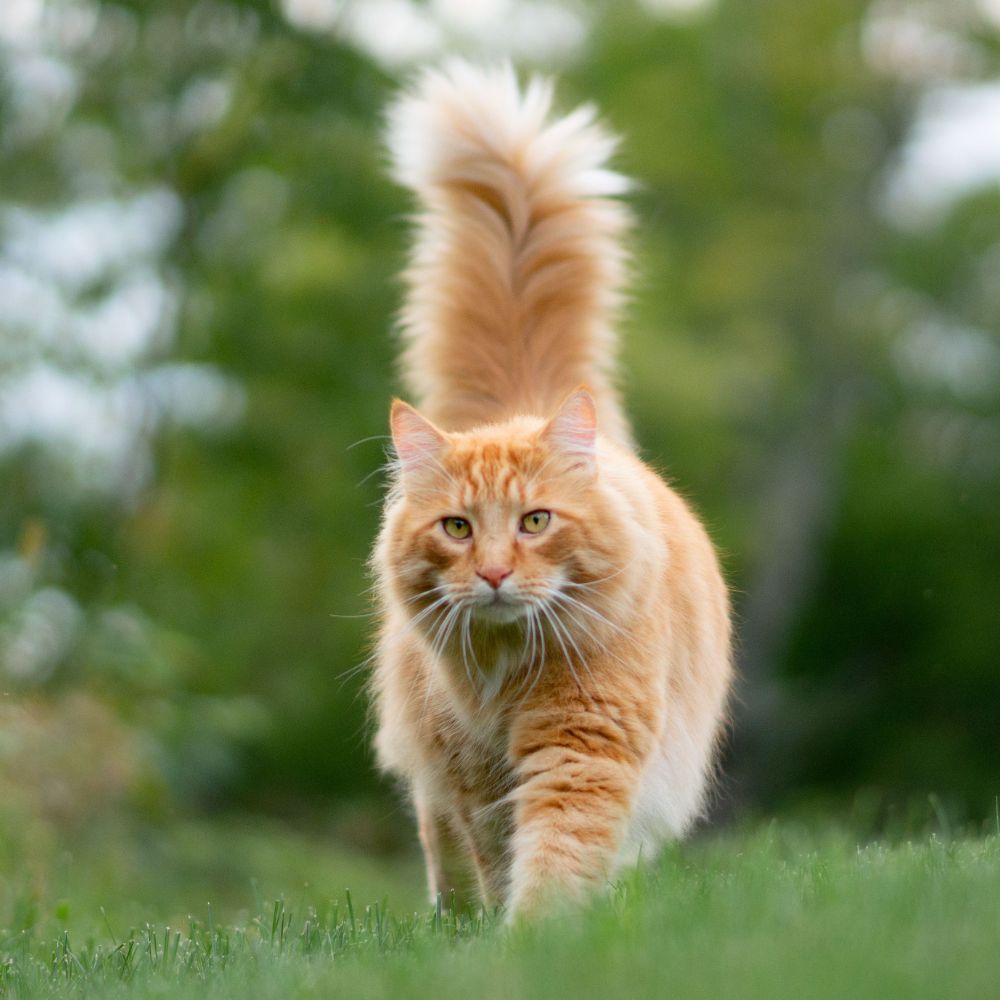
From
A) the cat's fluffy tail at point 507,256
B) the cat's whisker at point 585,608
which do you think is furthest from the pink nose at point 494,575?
the cat's fluffy tail at point 507,256

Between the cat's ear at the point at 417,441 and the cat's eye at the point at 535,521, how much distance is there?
0.36 meters

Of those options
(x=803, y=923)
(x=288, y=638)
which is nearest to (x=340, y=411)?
(x=288, y=638)

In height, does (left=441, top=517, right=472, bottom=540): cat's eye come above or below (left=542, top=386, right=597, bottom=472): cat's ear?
below

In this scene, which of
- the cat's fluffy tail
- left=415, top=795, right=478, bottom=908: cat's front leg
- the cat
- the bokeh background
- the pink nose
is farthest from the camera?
the bokeh background

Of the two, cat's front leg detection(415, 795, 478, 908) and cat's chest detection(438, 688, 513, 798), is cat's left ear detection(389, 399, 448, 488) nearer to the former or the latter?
cat's chest detection(438, 688, 513, 798)

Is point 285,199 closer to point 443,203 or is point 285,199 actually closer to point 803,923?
point 443,203

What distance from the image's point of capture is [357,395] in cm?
1151

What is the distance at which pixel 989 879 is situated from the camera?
3.34 metres

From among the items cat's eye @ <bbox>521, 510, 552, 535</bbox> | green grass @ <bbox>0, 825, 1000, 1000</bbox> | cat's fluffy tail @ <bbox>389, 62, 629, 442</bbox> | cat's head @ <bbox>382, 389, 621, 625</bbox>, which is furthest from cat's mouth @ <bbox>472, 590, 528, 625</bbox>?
cat's fluffy tail @ <bbox>389, 62, 629, 442</bbox>

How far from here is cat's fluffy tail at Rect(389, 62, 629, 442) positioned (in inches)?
225

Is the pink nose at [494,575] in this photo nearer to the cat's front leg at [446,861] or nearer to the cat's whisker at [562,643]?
the cat's whisker at [562,643]

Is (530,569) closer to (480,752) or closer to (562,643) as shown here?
(562,643)

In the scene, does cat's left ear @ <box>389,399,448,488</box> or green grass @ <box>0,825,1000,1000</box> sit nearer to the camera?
green grass @ <box>0,825,1000,1000</box>

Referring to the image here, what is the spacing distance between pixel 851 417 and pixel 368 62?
1162 cm
